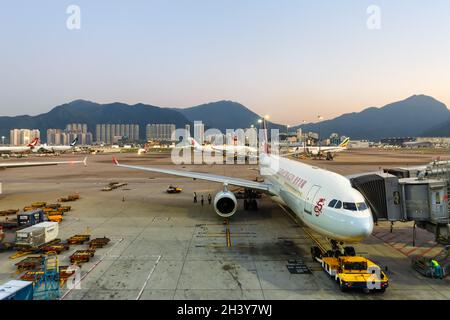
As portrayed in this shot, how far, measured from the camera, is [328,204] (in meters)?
13.0

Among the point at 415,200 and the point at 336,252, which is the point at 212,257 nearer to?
the point at 336,252

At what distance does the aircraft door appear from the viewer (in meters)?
14.4

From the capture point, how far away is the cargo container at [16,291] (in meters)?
8.66

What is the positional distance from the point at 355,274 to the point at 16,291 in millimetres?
11787

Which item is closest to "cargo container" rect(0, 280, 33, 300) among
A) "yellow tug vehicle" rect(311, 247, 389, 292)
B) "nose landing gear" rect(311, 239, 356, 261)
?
"yellow tug vehicle" rect(311, 247, 389, 292)

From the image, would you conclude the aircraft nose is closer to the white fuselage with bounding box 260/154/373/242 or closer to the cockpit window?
the white fuselage with bounding box 260/154/373/242

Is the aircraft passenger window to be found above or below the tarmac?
above

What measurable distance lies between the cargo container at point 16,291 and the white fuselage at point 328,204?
448 inches

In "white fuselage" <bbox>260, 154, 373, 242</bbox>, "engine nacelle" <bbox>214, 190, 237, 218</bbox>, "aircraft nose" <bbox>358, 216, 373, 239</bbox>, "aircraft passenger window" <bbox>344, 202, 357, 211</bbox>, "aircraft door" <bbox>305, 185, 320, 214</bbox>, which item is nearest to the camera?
"aircraft nose" <bbox>358, 216, 373, 239</bbox>

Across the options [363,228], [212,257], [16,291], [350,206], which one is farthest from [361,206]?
[16,291]

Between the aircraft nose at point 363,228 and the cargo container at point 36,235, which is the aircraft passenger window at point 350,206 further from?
the cargo container at point 36,235

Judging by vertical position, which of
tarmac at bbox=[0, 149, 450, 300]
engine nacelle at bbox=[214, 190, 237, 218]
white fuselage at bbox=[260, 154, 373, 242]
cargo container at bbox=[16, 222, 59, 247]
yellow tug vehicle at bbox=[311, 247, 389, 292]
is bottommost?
tarmac at bbox=[0, 149, 450, 300]

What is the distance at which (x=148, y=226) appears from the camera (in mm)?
20812

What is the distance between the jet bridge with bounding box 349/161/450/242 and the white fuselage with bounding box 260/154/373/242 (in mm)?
2315
